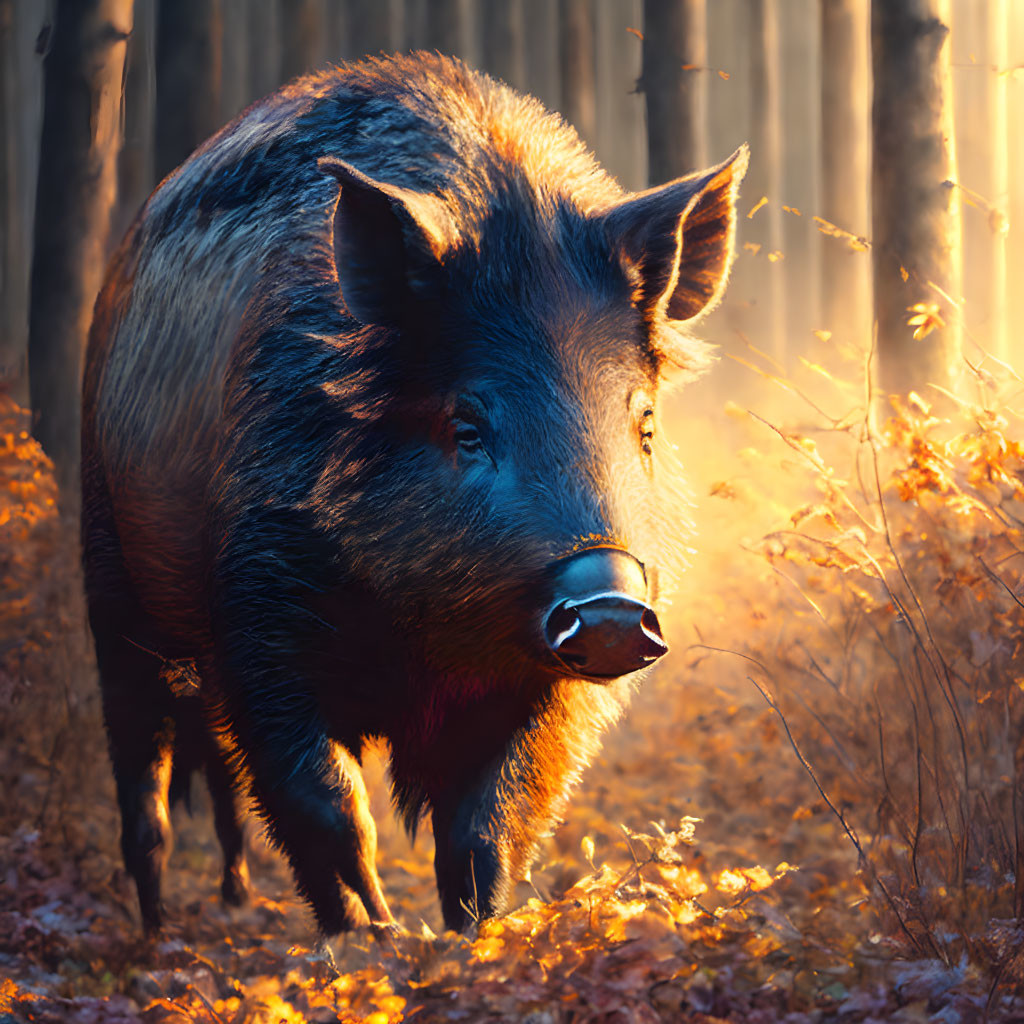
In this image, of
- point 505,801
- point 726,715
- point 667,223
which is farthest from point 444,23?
point 505,801

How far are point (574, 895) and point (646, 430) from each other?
1.40m

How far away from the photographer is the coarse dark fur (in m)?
3.42

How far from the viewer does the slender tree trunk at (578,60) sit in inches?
556

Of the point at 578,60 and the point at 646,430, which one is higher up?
the point at 578,60

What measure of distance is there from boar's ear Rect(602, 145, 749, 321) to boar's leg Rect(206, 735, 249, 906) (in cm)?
284

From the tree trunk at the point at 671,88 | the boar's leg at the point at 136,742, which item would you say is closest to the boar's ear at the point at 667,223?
the boar's leg at the point at 136,742

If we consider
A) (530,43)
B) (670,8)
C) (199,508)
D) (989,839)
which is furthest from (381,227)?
(530,43)


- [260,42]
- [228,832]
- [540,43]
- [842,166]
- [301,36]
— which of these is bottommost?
[228,832]

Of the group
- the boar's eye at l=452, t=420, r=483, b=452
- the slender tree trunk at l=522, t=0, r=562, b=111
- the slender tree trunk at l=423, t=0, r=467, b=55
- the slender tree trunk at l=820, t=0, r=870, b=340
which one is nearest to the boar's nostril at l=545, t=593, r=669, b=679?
the boar's eye at l=452, t=420, r=483, b=452

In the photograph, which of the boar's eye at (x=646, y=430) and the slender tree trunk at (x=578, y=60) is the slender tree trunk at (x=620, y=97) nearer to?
the slender tree trunk at (x=578, y=60)

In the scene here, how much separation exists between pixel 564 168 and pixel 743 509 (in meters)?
4.04

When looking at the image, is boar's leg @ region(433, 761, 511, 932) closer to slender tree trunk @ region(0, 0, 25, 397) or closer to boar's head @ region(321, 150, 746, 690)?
boar's head @ region(321, 150, 746, 690)

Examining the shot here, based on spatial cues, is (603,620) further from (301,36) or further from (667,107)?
(301,36)

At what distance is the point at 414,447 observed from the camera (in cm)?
354
